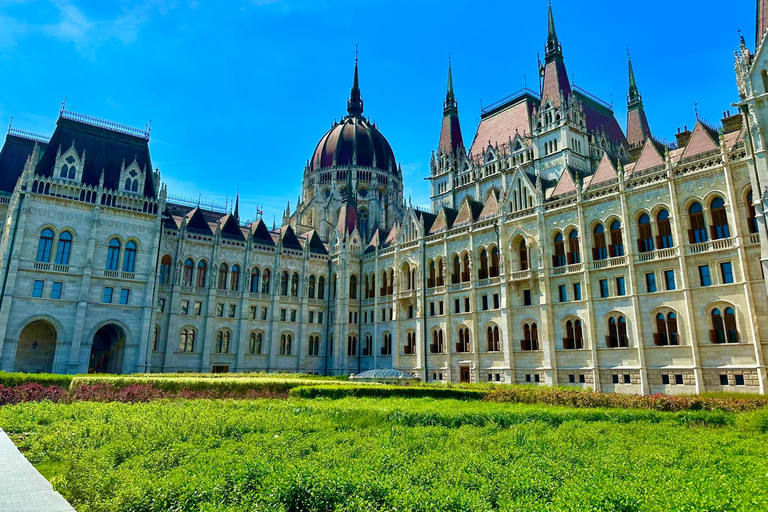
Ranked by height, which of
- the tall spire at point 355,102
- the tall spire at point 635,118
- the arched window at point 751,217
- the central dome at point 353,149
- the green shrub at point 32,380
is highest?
the tall spire at point 355,102

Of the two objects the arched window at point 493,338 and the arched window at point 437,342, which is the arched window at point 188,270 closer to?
the arched window at point 437,342

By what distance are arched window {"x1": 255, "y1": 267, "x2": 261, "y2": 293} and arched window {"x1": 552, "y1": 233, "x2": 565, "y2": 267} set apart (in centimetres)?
Answer: 3265

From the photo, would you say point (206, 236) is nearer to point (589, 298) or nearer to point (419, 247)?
point (419, 247)

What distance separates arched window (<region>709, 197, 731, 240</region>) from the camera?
33500 millimetres

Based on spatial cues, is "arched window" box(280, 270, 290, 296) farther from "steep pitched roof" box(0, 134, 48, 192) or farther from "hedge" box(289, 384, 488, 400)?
"hedge" box(289, 384, 488, 400)

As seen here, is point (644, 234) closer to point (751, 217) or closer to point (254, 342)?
point (751, 217)

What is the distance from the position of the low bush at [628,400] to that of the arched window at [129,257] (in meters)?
37.3

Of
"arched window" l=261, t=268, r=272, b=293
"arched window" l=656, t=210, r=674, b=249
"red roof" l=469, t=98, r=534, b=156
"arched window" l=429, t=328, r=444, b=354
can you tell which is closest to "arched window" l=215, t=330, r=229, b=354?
"arched window" l=261, t=268, r=272, b=293

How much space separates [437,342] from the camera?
5144cm

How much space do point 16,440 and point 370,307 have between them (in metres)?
47.6

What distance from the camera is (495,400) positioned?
2569 cm

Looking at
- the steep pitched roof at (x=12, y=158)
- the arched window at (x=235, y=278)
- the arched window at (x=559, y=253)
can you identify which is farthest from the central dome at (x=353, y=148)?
the arched window at (x=559, y=253)

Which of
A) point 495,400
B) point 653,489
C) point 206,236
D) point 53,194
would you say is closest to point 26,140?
point 53,194

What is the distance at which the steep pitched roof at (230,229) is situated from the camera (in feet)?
187
